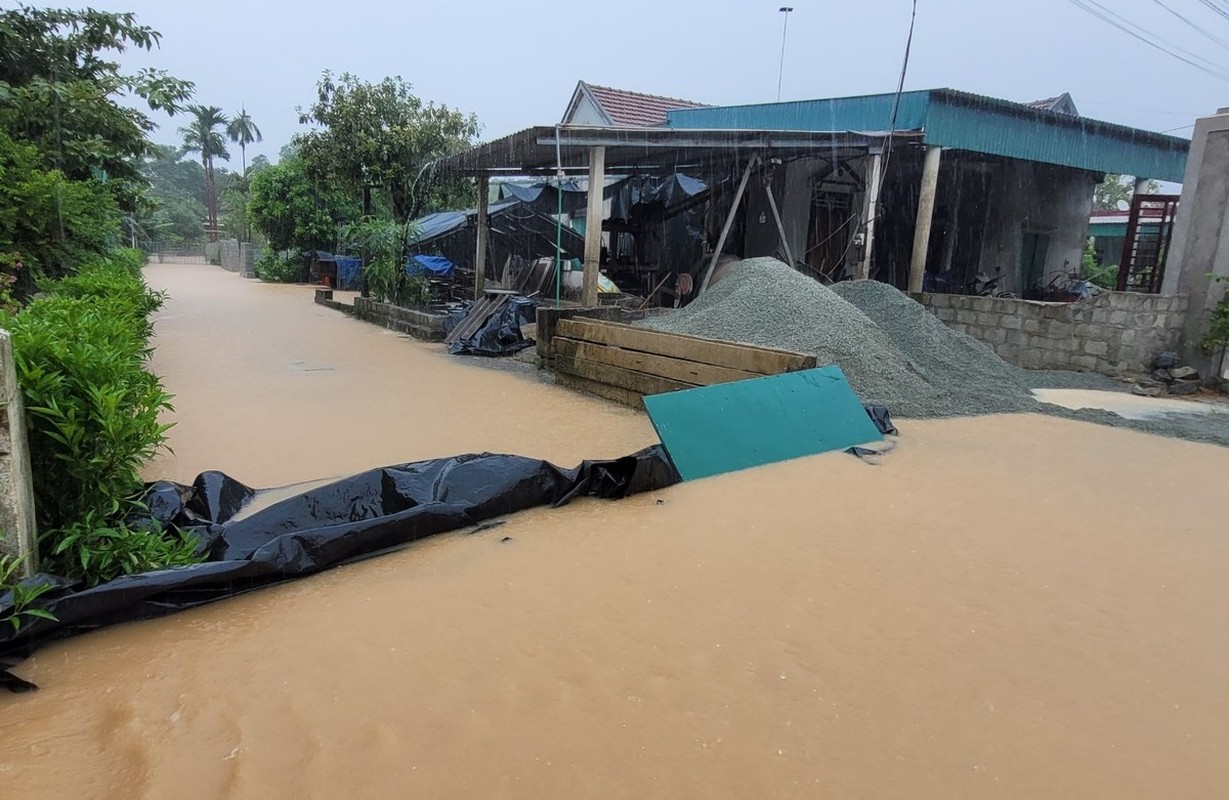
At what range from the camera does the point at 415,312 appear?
43.7 feet

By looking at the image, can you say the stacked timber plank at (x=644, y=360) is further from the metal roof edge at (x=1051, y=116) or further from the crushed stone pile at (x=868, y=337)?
the metal roof edge at (x=1051, y=116)

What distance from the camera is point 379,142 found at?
15.7 metres

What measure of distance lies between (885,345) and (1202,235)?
4701mm

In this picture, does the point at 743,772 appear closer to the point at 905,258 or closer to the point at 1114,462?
the point at 1114,462

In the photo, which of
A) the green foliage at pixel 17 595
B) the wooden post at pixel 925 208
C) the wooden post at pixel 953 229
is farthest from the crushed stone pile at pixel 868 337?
the wooden post at pixel 953 229

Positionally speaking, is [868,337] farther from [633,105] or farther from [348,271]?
[348,271]

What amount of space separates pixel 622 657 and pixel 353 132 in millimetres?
15841

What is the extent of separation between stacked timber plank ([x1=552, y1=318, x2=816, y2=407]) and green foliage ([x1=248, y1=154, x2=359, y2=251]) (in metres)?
20.7

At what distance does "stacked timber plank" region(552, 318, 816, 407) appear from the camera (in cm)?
661

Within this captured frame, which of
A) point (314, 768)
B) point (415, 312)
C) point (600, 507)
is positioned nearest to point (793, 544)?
point (600, 507)

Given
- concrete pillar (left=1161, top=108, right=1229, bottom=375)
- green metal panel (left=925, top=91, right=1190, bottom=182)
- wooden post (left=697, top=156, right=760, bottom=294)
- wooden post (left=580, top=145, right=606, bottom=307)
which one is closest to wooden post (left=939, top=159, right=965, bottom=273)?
green metal panel (left=925, top=91, right=1190, bottom=182)

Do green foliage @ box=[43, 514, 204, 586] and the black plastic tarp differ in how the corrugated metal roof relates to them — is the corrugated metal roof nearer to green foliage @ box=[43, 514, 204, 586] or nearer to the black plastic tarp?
the black plastic tarp

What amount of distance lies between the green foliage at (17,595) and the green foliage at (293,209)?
25.5 metres

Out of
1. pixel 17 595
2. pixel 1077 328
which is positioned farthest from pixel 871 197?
pixel 17 595
